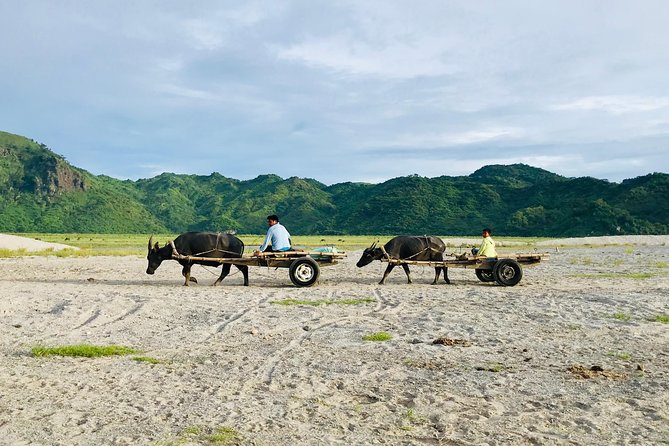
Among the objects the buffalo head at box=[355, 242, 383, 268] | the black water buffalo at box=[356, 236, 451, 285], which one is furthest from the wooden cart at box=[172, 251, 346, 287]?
the black water buffalo at box=[356, 236, 451, 285]

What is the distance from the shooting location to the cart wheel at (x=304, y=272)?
52.3 feet

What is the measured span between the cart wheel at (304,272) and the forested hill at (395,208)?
85742 mm

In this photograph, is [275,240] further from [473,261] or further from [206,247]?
[473,261]

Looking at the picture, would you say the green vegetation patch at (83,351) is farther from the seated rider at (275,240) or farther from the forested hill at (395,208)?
the forested hill at (395,208)

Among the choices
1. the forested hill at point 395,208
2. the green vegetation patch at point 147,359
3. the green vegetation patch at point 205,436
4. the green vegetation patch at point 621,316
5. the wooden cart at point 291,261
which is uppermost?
the forested hill at point 395,208

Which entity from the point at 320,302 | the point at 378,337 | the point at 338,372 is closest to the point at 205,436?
the point at 338,372

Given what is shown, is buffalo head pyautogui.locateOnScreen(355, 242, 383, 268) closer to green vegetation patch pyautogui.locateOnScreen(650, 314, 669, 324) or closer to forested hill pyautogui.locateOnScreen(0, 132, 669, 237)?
green vegetation patch pyautogui.locateOnScreen(650, 314, 669, 324)

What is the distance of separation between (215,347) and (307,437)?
3960 mm

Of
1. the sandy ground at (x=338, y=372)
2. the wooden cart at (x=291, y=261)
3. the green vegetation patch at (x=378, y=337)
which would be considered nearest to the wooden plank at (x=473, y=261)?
the wooden cart at (x=291, y=261)

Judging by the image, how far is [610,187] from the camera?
11425cm

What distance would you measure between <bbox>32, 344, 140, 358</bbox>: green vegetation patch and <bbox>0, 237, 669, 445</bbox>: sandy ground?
204mm

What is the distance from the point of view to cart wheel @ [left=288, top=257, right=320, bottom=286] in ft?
52.3

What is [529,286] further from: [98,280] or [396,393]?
[98,280]

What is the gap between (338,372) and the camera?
7.11 meters
